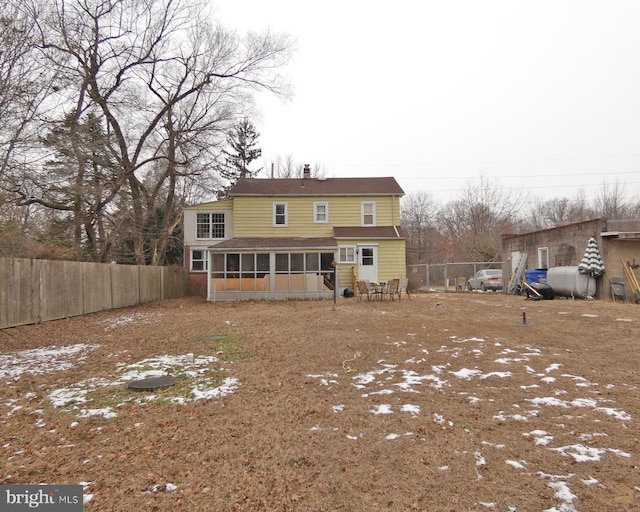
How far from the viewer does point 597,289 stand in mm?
14906

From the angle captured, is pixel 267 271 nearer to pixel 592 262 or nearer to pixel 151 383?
pixel 151 383

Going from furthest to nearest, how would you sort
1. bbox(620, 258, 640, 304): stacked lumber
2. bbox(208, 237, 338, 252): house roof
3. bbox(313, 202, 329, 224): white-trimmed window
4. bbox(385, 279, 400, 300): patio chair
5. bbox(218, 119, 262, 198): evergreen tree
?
1. bbox(218, 119, 262, 198): evergreen tree
2. bbox(313, 202, 329, 224): white-trimmed window
3. bbox(208, 237, 338, 252): house roof
4. bbox(385, 279, 400, 300): patio chair
5. bbox(620, 258, 640, 304): stacked lumber

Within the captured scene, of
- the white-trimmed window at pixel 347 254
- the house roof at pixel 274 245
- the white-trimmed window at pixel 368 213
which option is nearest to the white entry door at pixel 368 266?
the white-trimmed window at pixel 347 254

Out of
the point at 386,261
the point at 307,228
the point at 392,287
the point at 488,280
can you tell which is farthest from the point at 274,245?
the point at 488,280

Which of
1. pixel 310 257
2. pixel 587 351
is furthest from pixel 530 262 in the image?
pixel 587 351

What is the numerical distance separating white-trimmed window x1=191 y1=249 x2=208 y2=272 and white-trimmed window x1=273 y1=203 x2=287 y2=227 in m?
4.55

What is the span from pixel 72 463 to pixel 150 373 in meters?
2.52

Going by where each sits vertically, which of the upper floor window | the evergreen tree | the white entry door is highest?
the evergreen tree

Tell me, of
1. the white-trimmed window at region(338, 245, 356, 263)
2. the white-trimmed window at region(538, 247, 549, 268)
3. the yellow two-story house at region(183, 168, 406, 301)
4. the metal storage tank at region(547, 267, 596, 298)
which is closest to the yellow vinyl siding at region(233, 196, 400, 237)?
the yellow two-story house at region(183, 168, 406, 301)

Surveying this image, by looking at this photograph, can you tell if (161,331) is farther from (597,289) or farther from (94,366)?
(597,289)

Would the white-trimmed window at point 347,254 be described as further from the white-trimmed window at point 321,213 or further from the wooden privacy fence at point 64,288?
the wooden privacy fence at point 64,288

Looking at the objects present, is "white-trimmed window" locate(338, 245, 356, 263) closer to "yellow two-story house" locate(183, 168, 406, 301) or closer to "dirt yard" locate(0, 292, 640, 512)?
"yellow two-story house" locate(183, 168, 406, 301)

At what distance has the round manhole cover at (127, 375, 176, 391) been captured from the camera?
487 cm

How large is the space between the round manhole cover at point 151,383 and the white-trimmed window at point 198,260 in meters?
17.2
